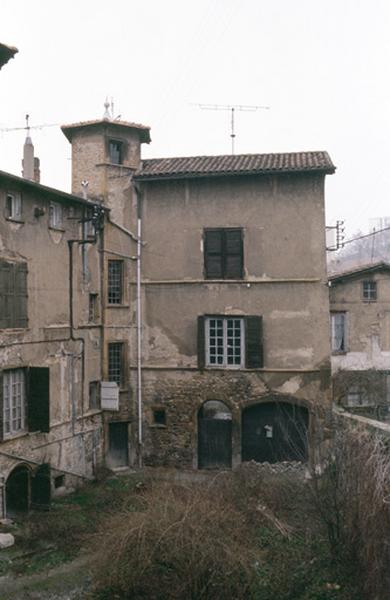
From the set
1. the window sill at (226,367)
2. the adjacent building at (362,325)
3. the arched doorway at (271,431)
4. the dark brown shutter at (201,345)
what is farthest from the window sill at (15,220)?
the adjacent building at (362,325)

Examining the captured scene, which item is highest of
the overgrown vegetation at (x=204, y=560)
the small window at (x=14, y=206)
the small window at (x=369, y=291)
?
the small window at (x=14, y=206)

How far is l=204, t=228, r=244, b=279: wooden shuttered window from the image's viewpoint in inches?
839

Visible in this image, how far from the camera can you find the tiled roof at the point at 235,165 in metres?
20.6

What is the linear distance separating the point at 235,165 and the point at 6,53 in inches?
396

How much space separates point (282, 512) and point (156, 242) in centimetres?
1109

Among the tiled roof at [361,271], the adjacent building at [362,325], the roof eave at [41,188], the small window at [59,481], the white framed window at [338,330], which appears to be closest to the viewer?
the roof eave at [41,188]

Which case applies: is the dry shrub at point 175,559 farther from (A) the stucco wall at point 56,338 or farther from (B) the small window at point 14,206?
(B) the small window at point 14,206

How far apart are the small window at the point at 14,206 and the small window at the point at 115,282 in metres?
5.26

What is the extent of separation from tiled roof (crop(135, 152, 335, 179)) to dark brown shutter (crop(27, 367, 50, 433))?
8.62 meters

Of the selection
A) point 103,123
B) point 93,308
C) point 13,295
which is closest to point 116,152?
point 103,123

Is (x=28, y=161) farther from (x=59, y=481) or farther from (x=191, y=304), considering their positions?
(x=59, y=481)

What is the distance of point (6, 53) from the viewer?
43.6 feet

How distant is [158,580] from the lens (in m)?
10.3

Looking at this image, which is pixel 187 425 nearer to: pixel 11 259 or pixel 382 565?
pixel 11 259
